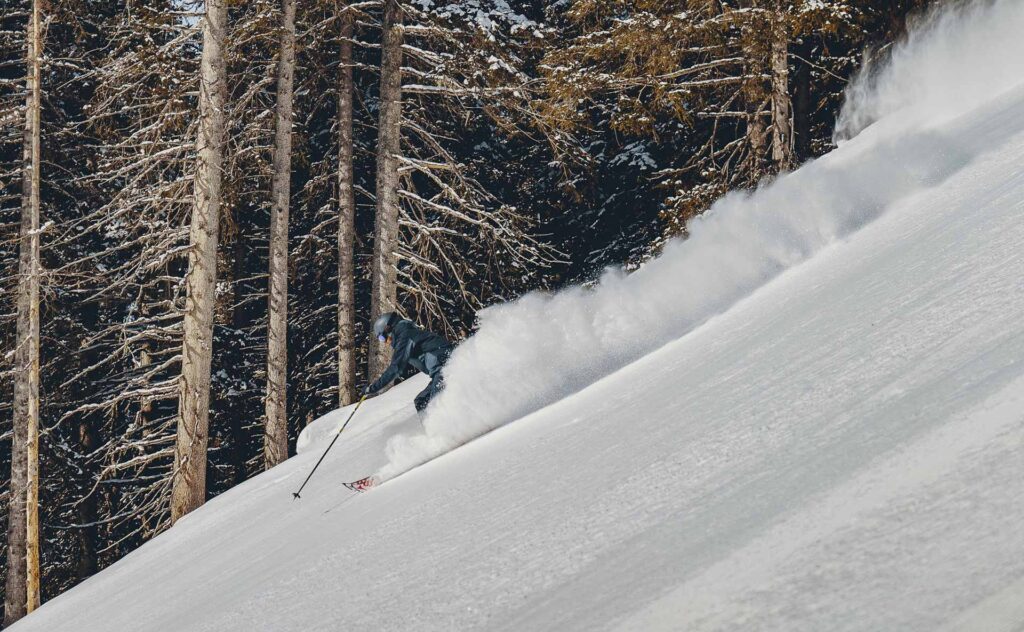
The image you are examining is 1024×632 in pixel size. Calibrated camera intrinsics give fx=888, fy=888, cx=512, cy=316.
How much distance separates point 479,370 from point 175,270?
15.1 m

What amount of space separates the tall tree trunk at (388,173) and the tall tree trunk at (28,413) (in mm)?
5652

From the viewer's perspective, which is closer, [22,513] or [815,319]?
[815,319]

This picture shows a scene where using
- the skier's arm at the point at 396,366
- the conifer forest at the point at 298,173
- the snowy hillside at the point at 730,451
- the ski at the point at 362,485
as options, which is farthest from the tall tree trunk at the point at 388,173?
the ski at the point at 362,485

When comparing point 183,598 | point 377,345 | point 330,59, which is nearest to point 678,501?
point 183,598

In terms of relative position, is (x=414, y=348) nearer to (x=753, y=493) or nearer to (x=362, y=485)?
(x=362, y=485)

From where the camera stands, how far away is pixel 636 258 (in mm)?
16734

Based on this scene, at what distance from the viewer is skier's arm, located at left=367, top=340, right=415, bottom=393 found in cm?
836

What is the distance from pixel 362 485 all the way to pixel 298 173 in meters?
15.6

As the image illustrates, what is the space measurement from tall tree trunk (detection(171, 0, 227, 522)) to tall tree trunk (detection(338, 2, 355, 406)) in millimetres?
4716

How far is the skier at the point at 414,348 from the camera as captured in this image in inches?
343

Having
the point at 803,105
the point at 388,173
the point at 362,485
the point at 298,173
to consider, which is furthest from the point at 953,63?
the point at 298,173

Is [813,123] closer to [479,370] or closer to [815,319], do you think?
[479,370]

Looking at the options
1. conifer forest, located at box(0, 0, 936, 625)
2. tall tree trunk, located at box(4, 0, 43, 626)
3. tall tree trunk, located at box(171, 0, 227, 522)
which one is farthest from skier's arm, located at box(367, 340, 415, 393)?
tall tree trunk, located at box(4, 0, 43, 626)

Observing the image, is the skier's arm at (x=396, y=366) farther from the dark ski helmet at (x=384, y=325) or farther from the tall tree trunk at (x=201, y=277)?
the tall tree trunk at (x=201, y=277)
